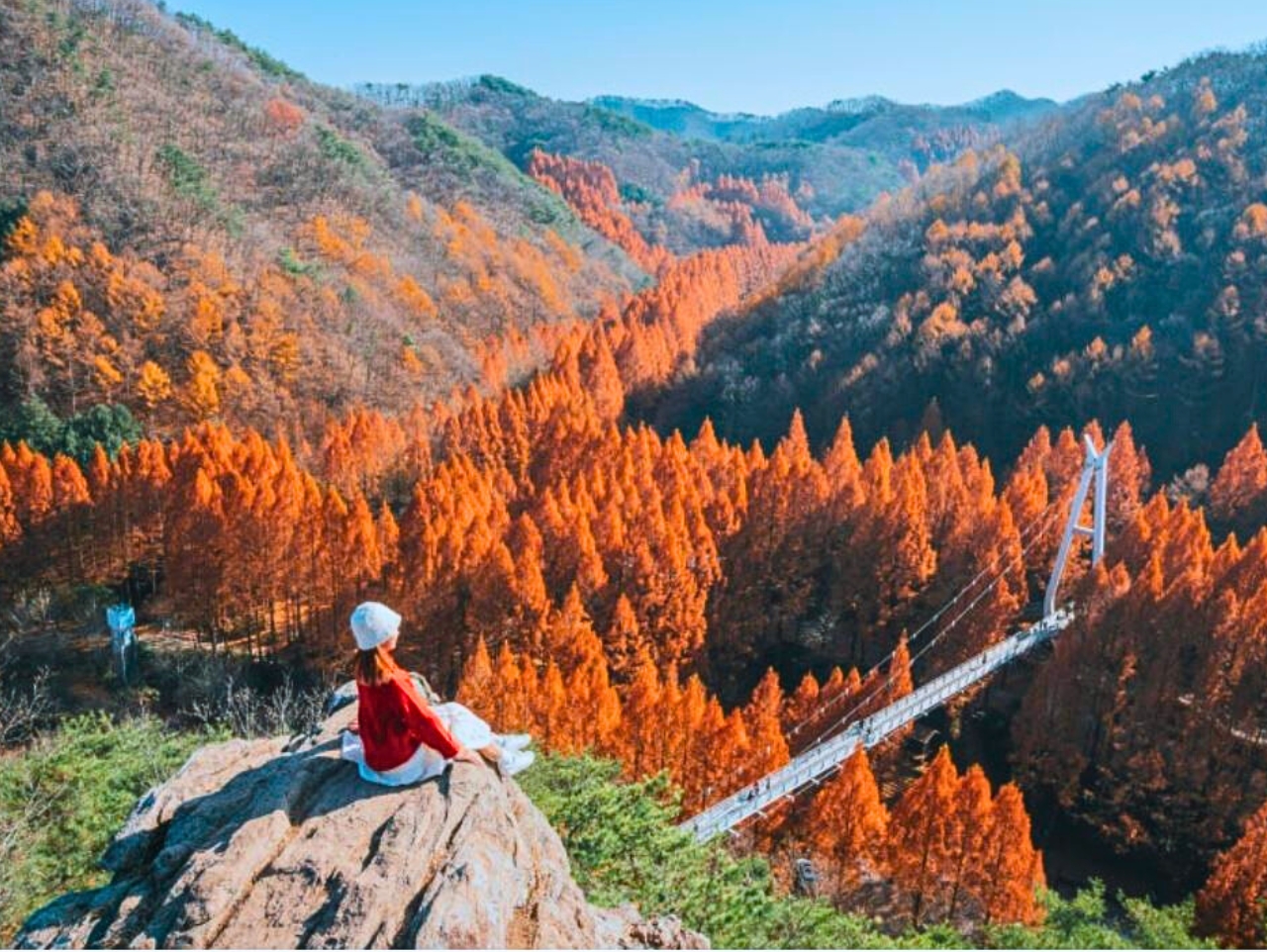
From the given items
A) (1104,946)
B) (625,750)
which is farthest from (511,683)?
(1104,946)

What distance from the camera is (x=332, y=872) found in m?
6.25

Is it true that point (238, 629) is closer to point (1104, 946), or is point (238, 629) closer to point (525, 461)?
point (525, 461)

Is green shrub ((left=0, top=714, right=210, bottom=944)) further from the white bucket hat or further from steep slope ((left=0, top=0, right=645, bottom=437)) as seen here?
steep slope ((left=0, top=0, right=645, bottom=437))

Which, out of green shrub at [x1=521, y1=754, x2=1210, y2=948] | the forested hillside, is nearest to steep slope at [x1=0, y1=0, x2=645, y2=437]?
green shrub at [x1=521, y1=754, x2=1210, y2=948]

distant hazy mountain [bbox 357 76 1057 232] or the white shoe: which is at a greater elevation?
distant hazy mountain [bbox 357 76 1057 232]

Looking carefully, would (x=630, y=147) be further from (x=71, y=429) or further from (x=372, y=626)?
(x=372, y=626)

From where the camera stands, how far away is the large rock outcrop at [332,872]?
→ 591 centimetres

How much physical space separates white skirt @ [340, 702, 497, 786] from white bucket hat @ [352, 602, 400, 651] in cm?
72

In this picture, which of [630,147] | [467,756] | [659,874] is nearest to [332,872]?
[467,756]

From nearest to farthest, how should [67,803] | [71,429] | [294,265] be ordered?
[67,803], [71,429], [294,265]

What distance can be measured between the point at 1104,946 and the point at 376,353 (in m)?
53.5

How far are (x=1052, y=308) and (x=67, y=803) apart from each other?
6297cm

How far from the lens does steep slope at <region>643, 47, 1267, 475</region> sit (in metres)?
54.6

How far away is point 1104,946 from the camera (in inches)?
647
